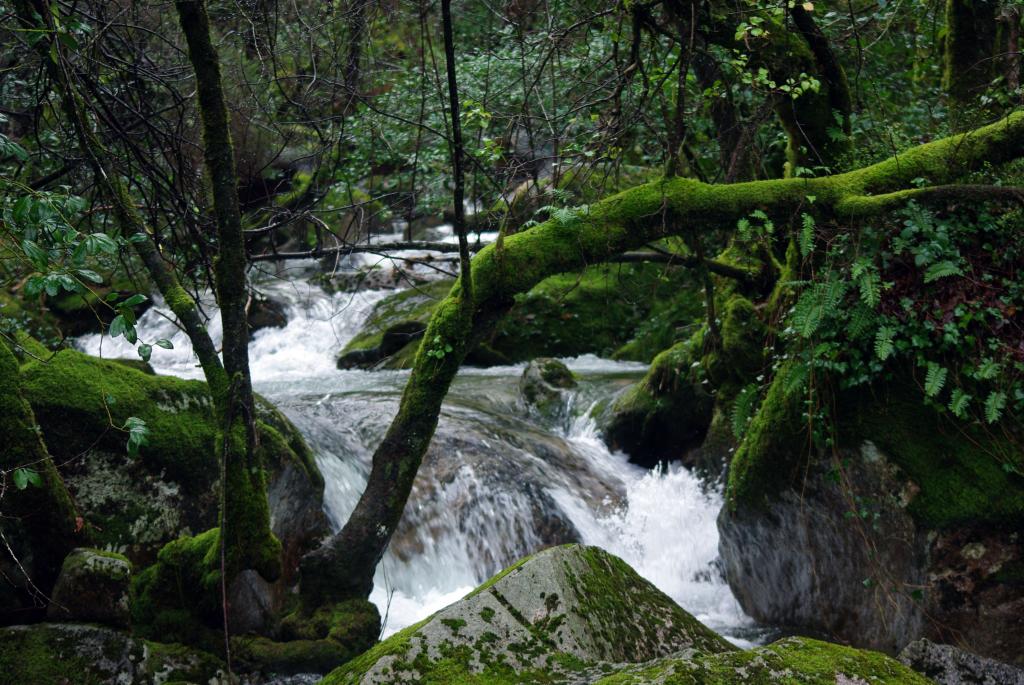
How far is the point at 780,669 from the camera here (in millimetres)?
2473

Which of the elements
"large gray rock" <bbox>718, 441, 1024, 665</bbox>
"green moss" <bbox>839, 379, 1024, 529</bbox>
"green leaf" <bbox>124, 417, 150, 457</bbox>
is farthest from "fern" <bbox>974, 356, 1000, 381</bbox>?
"green leaf" <bbox>124, 417, 150, 457</bbox>

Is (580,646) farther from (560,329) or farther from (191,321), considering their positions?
(560,329)

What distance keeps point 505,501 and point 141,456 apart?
148 inches

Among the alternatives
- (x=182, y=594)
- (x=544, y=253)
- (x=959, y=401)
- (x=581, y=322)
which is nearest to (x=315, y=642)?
(x=182, y=594)

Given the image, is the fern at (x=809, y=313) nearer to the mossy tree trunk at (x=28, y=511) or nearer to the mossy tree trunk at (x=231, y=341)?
the mossy tree trunk at (x=231, y=341)

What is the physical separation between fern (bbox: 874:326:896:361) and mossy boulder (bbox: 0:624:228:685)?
4.62 metres

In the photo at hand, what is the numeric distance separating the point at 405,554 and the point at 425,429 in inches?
89.9

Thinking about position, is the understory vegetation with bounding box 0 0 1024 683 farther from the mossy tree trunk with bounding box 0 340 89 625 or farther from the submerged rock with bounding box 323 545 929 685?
the submerged rock with bounding box 323 545 929 685

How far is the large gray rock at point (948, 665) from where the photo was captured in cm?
342

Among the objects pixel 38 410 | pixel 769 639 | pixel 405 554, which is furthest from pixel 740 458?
pixel 38 410

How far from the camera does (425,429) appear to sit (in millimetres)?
5770

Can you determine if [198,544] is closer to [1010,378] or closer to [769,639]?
[769,639]

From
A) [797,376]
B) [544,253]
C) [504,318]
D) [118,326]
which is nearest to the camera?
[118,326]

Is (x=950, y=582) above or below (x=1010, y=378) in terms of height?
below
